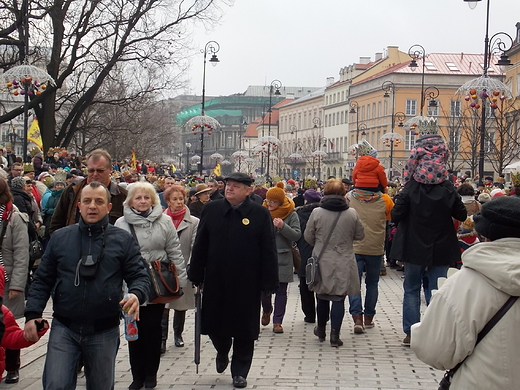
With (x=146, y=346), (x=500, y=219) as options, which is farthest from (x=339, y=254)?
(x=500, y=219)

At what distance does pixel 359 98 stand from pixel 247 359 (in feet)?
299

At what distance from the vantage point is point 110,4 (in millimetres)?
28703

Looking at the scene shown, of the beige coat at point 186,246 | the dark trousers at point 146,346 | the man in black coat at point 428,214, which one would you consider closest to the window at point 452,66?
the man in black coat at point 428,214

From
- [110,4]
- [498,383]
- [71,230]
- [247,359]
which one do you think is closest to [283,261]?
[247,359]

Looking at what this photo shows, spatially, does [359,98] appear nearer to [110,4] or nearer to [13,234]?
[110,4]

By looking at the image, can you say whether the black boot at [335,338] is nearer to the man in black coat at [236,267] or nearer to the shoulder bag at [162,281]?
the man in black coat at [236,267]

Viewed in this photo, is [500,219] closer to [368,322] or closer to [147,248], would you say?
[147,248]

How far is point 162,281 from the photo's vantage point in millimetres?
6949

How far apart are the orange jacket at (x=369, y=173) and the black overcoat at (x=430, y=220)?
1.34m

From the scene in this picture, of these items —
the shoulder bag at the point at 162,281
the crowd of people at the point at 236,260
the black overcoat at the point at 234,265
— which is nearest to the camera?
the crowd of people at the point at 236,260

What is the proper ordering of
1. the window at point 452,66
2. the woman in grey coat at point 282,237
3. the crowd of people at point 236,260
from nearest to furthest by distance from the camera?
the crowd of people at point 236,260, the woman in grey coat at point 282,237, the window at point 452,66

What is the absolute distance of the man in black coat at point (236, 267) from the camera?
7125 mm

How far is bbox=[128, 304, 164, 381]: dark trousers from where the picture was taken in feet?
22.9

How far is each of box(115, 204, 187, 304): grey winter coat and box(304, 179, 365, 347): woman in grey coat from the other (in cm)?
247
